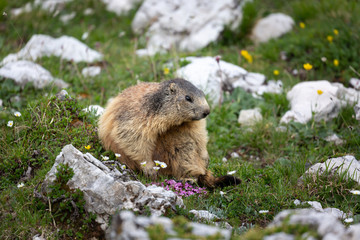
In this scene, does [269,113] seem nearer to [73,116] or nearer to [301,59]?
[301,59]

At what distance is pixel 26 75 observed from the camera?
23.4 ft

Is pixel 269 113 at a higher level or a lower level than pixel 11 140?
lower

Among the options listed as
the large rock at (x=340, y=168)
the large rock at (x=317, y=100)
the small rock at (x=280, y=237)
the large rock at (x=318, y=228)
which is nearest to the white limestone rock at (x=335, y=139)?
the large rock at (x=317, y=100)

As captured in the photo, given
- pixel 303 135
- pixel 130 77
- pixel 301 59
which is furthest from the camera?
pixel 301 59

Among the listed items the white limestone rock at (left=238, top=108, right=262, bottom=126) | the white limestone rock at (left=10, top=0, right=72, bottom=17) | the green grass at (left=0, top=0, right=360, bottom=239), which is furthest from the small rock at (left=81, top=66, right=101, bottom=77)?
the white limestone rock at (left=238, top=108, right=262, bottom=126)

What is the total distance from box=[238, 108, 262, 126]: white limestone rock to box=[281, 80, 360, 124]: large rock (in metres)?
0.49

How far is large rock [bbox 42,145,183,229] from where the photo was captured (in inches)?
152

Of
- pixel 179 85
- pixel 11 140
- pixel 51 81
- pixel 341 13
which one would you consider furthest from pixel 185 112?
pixel 341 13

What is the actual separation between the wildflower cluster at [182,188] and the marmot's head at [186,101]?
0.90 m

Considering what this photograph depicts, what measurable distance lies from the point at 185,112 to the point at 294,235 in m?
2.88

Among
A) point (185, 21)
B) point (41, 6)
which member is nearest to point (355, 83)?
point (185, 21)

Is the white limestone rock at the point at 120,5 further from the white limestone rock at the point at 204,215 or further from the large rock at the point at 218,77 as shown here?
the white limestone rock at the point at 204,215

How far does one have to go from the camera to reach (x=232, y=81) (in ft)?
26.6

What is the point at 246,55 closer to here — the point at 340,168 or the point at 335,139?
the point at 335,139
